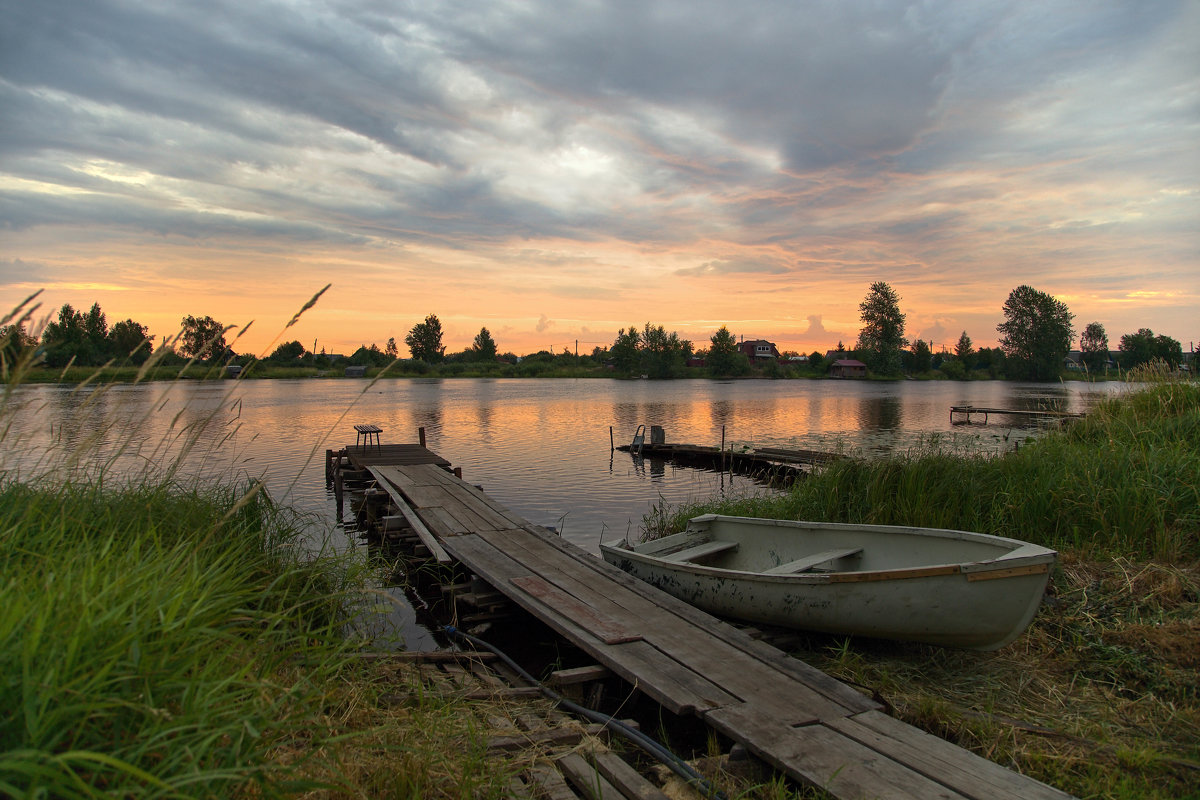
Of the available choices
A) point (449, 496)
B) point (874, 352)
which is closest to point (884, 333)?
point (874, 352)

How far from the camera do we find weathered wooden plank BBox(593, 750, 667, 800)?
342 centimetres

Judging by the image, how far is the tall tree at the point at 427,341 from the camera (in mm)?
143000

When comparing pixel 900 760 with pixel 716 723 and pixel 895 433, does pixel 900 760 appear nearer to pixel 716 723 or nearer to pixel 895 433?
pixel 716 723

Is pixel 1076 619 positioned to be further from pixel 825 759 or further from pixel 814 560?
pixel 825 759

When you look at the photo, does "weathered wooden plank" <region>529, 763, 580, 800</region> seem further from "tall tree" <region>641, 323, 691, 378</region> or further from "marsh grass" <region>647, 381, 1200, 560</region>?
"tall tree" <region>641, 323, 691, 378</region>

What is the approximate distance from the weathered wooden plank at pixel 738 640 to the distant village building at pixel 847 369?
389 ft

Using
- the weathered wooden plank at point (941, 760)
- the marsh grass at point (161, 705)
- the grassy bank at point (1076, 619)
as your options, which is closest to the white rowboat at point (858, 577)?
the grassy bank at point (1076, 619)

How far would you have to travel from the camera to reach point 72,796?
169 cm

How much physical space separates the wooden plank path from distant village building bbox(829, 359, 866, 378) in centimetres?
11887

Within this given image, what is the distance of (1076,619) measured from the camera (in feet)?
19.3

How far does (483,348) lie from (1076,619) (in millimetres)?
137140

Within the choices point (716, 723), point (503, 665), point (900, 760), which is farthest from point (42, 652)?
point (503, 665)

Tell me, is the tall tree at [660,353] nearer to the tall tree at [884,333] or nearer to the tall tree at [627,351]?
the tall tree at [627,351]

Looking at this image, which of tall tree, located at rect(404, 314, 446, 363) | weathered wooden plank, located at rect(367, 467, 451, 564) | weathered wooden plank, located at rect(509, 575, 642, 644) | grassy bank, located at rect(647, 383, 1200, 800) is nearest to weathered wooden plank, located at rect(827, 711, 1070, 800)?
grassy bank, located at rect(647, 383, 1200, 800)
